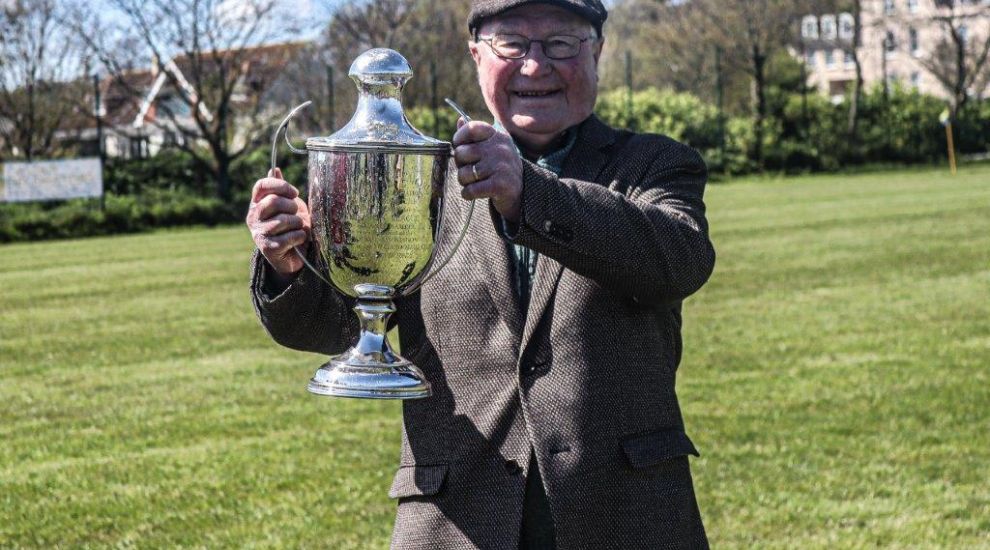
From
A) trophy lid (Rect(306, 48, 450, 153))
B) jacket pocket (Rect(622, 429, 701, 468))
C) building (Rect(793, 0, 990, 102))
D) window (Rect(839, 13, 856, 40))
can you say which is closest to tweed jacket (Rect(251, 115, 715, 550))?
jacket pocket (Rect(622, 429, 701, 468))

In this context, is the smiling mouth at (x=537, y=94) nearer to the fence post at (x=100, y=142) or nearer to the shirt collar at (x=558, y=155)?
the shirt collar at (x=558, y=155)

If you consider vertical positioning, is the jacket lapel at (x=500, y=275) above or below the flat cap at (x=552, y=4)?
below

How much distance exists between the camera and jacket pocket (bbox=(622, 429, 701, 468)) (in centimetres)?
270

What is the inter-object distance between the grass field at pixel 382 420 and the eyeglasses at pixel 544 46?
3.46m

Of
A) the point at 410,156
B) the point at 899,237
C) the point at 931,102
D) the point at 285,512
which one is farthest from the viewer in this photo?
the point at 931,102

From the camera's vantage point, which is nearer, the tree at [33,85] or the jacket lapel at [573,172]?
the jacket lapel at [573,172]

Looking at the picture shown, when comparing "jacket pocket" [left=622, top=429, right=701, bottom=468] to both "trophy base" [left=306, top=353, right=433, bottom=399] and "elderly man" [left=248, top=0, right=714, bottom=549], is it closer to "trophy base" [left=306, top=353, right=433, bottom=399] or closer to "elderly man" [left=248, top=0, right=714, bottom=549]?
"elderly man" [left=248, top=0, right=714, bottom=549]

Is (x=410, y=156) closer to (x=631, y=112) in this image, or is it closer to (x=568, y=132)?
(x=568, y=132)

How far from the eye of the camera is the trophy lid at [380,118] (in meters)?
2.26

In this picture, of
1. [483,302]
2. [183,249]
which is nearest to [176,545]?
[483,302]

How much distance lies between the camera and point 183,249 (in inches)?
894

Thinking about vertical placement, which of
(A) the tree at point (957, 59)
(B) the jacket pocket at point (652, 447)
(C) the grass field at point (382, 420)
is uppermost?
(A) the tree at point (957, 59)

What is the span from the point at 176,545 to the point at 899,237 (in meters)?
14.2

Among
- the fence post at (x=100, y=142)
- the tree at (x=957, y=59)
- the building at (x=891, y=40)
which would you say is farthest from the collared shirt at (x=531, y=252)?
the building at (x=891, y=40)
